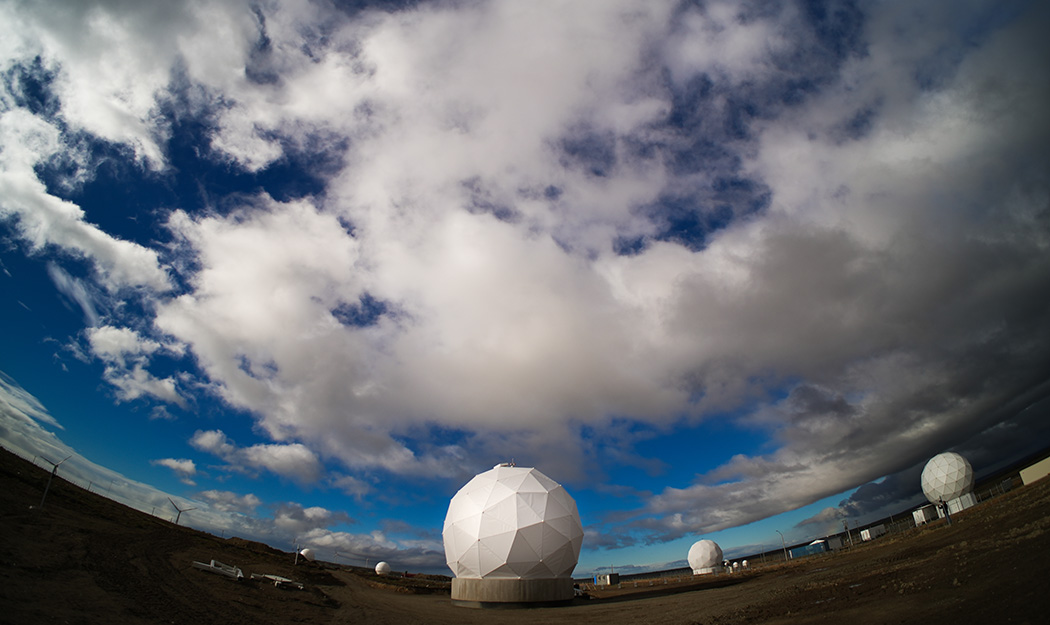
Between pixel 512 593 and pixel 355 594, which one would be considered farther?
pixel 355 594

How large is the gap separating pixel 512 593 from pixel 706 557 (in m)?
60.2

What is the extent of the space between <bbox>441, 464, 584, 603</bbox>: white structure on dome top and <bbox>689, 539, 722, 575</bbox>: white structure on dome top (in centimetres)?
5164

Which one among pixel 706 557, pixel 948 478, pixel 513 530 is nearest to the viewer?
pixel 513 530

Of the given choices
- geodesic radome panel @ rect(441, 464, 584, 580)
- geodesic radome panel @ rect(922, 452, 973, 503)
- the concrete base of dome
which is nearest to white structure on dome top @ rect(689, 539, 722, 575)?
geodesic radome panel @ rect(922, 452, 973, 503)

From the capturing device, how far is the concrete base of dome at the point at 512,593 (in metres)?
32.5

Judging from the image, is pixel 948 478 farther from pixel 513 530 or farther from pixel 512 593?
pixel 512 593

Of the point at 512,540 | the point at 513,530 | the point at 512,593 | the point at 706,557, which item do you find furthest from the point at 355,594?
the point at 706,557

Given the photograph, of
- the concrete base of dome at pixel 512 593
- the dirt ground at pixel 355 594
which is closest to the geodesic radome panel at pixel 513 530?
the concrete base of dome at pixel 512 593

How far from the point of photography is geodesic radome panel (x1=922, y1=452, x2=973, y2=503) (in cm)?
6012

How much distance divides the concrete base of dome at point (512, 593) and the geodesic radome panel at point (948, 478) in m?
64.1

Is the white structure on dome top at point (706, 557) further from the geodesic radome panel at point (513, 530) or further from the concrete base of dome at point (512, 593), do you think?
the concrete base of dome at point (512, 593)

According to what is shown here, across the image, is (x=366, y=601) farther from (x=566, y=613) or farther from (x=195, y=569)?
(x=566, y=613)

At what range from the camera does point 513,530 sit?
3544 centimetres

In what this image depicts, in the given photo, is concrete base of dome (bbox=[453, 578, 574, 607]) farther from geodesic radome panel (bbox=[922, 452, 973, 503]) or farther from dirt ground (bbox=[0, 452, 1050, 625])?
geodesic radome panel (bbox=[922, 452, 973, 503])
